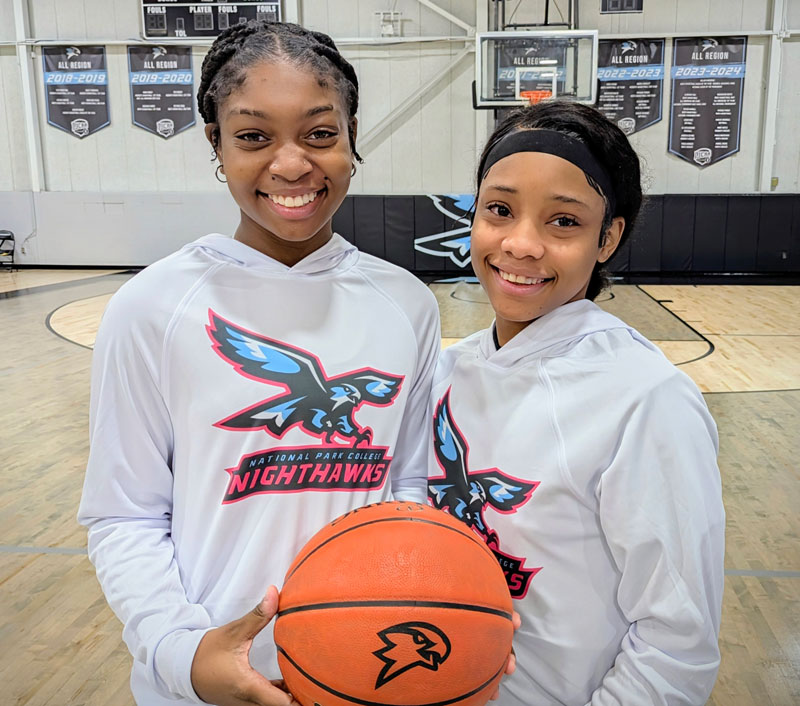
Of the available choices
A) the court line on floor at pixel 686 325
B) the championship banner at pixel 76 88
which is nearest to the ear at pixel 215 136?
the court line on floor at pixel 686 325

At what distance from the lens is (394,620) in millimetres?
913

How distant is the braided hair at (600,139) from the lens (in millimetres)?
1150

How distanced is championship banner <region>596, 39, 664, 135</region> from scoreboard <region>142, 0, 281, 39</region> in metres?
4.27

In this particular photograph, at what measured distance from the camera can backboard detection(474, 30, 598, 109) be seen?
8.53 metres

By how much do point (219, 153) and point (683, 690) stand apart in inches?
39.9

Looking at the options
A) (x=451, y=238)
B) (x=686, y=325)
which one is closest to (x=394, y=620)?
(x=686, y=325)

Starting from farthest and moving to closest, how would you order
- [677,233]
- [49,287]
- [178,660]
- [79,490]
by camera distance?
1. [677,233]
2. [49,287]
3. [79,490]
4. [178,660]

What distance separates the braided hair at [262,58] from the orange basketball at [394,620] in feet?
2.17

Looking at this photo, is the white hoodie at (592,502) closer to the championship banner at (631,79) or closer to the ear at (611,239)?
the ear at (611,239)

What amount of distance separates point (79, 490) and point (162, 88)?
331 inches

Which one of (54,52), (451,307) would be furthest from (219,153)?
(54,52)

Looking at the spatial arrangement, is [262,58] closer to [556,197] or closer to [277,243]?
[277,243]

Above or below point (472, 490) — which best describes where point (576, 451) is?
above

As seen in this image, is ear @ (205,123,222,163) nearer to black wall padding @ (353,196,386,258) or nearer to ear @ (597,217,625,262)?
ear @ (597,217,625,262)
